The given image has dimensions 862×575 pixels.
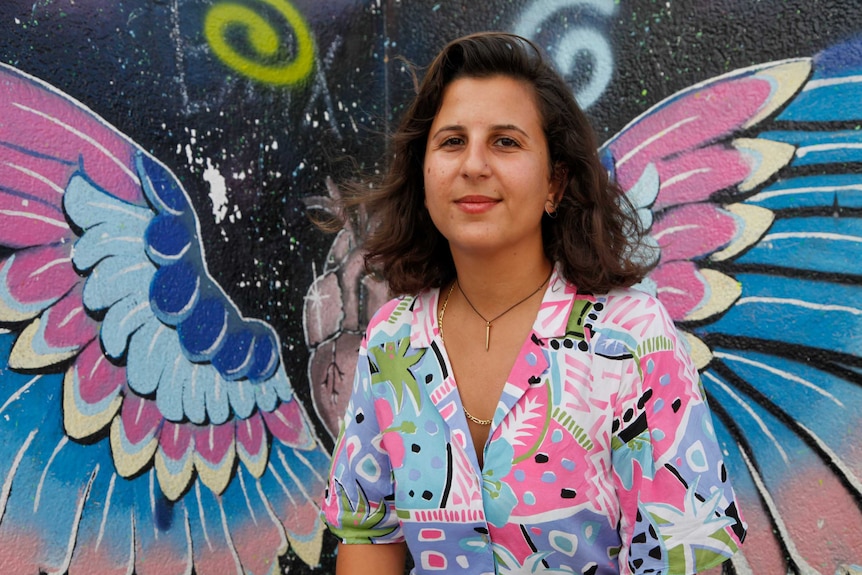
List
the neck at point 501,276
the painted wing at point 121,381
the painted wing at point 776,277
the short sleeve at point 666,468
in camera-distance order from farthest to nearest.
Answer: the painted wing at point 776,277, the painted wing at point 121,381, the neck at point 501,276, the short sleeve at point 666,468

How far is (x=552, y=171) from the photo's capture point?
190 centimetres

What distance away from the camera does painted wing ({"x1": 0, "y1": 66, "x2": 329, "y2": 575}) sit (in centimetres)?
217

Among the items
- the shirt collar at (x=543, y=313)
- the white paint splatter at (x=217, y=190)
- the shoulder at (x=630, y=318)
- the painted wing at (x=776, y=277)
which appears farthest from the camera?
the white paint splatter at (x=217, y=190)

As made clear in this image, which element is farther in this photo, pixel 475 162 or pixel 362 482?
pixel 362 482

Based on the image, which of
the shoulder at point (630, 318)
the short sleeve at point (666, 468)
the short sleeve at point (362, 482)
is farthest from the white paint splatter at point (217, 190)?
the short sleeve at point (666, 468)

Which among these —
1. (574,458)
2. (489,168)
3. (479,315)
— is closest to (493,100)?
(489,168)

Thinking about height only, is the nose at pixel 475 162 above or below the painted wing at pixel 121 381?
above

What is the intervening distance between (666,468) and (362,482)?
0.76 metres

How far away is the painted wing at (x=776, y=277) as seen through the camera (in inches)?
92.5

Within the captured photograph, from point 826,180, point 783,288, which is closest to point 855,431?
point 783,288

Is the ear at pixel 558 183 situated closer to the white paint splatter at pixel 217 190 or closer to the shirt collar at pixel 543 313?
the shirt collar at pixel 543 313

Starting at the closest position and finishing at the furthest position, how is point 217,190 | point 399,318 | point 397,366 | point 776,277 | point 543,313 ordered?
point 543,313, point 397,366, point 399,318, point 776,277, point 217,190

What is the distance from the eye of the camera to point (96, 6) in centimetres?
234

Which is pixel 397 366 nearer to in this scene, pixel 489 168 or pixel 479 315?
pixel 479 315
